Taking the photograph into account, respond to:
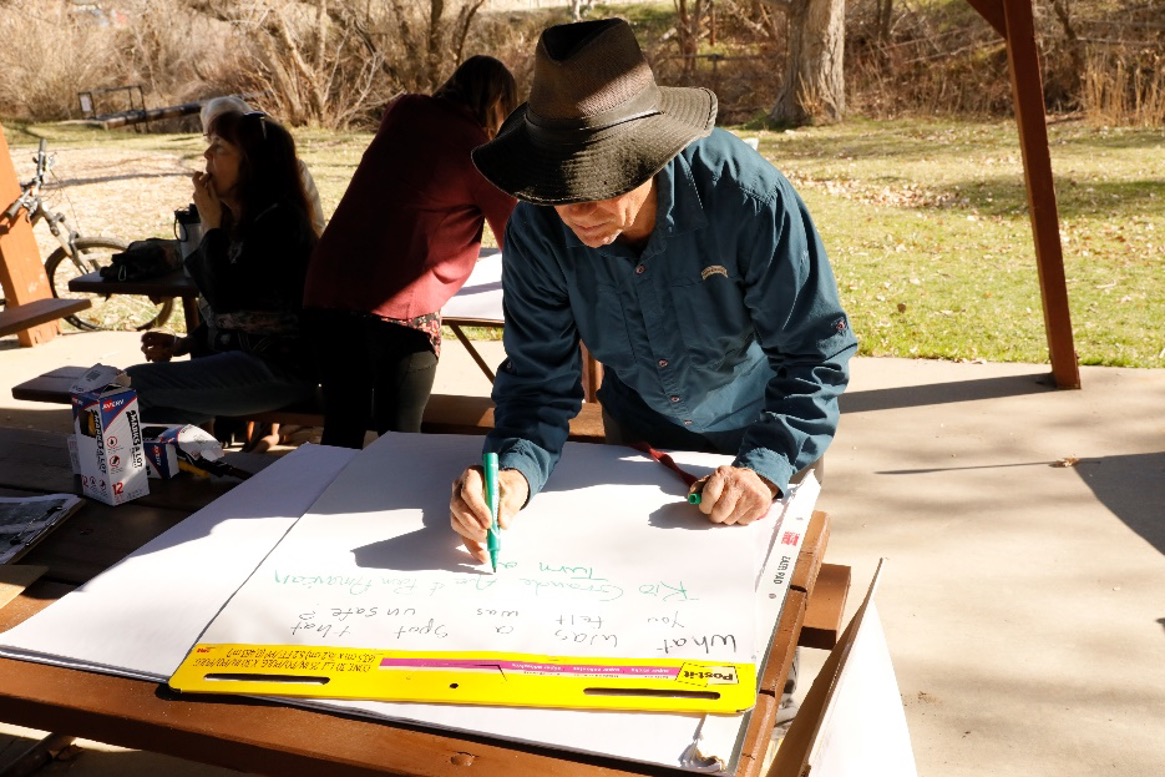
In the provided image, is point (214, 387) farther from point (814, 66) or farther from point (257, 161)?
point (814, 66)

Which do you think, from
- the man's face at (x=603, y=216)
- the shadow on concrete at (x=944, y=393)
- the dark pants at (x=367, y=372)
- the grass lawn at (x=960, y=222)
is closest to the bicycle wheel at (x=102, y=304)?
the grass lawn at (x=960, y=222)

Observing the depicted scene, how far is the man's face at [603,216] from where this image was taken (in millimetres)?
1636

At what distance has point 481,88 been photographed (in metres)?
3.11

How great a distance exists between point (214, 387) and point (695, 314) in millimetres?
1989

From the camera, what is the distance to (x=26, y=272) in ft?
20.7

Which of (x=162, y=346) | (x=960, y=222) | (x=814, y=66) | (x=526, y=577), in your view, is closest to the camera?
(x=526, y=577)

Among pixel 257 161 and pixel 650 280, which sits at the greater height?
pixel 257 161

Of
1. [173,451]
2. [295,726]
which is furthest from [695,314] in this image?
[173,451]

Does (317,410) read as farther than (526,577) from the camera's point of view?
Yes

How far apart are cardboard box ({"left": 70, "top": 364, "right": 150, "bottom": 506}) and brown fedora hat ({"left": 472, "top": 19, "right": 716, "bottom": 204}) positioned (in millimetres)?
984

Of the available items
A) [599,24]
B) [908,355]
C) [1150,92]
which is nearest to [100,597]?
[599,24]

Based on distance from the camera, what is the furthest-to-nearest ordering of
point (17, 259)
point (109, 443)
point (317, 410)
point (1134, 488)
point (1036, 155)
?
point (17, 259), point (1036, 155), point (1134, 488), point (317, 410), point (109, 443)

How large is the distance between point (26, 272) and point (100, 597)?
5.48 meters

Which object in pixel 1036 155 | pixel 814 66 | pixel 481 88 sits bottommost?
pixel 1036 155
